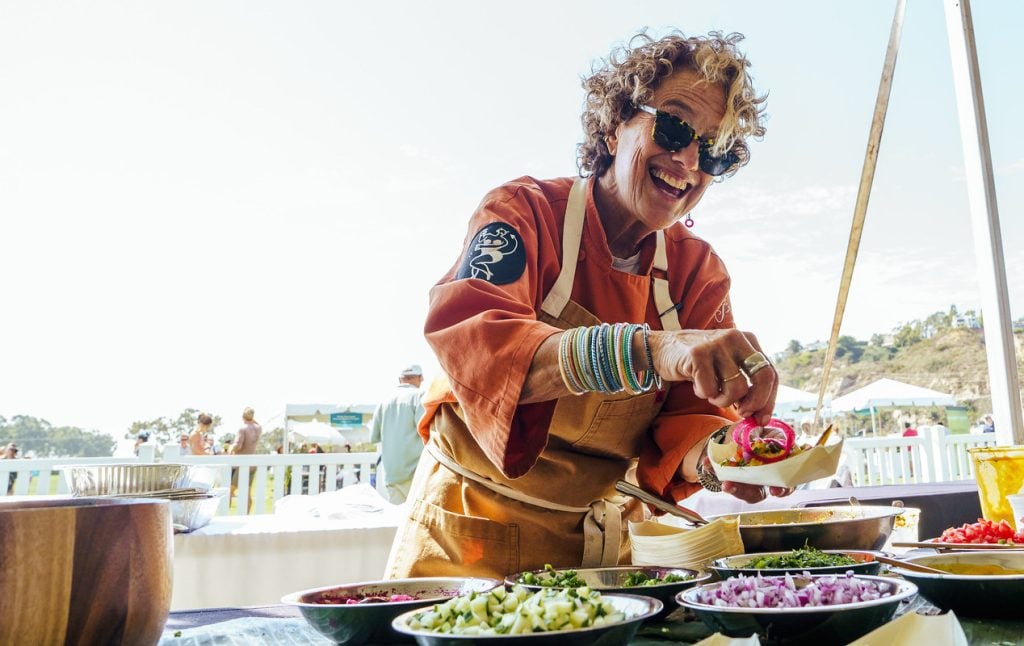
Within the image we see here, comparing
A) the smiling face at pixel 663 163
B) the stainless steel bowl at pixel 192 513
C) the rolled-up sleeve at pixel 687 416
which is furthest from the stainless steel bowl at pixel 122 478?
the smiling face at pixel 663 163

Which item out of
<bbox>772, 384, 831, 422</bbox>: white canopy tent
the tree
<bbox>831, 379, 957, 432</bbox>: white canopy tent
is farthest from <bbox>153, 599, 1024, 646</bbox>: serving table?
the tree

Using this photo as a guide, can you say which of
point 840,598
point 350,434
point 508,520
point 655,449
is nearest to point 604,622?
point 840,598

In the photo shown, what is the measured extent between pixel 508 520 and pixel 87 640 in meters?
0.92

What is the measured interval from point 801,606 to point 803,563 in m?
0.31

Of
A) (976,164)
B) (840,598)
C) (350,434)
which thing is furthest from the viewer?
(350,434)

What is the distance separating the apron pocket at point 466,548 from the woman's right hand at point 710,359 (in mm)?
481

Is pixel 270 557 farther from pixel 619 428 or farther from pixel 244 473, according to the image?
pixel 244 473

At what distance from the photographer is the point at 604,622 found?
69cm

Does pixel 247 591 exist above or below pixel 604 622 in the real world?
below

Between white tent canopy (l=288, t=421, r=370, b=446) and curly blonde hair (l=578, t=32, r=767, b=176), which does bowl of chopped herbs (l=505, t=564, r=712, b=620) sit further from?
white tent canopy (l=288, t=421, r=370, b=446)

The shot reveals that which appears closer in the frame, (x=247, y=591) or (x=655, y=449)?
(x=655, y=449)

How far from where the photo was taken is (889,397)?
43.3 feet

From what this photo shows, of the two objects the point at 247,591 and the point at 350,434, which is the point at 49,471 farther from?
the point at 350,434

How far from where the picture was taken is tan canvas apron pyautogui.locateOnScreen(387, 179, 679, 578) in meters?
1.44
